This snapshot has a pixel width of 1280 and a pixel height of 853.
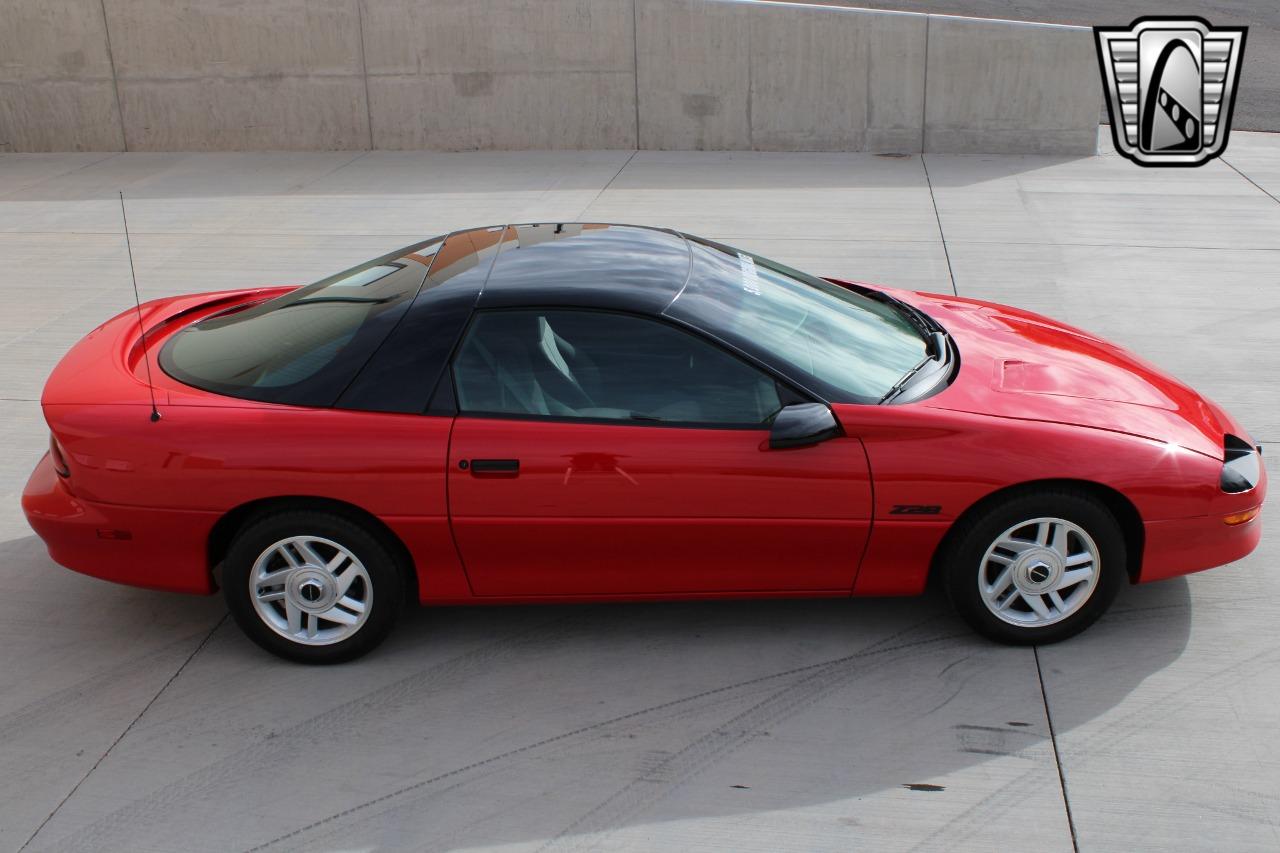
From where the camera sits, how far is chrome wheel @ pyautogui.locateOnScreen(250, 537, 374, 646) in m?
4.41

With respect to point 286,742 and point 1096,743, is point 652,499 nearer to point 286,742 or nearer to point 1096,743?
point 286,742

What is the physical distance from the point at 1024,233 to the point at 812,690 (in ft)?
20.9

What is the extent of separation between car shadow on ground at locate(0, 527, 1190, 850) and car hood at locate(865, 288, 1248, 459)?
693mm

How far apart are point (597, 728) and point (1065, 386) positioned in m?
2.07

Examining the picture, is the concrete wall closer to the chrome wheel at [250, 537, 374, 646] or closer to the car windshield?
the car windshield

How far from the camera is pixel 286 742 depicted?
13.6 ft

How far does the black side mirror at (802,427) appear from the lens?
4.23m

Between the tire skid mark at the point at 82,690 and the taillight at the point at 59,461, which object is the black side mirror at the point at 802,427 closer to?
the tire skid mark at the point at 82,690

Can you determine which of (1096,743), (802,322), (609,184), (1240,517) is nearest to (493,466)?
(802,322)

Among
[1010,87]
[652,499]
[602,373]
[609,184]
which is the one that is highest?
[602,373]

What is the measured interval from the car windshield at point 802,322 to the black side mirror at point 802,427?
0.14 m

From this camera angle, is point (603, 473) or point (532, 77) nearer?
point (603, 473)

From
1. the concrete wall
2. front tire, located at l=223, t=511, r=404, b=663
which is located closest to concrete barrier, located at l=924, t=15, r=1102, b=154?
the concrete wall

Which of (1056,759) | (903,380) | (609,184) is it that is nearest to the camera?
(1056,759)
